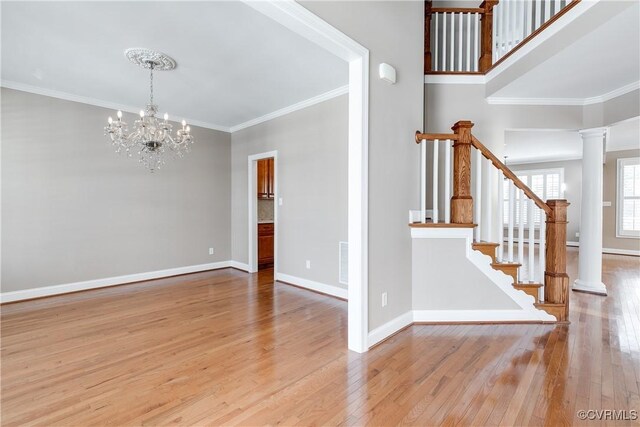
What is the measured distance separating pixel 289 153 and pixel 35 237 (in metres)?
3.53

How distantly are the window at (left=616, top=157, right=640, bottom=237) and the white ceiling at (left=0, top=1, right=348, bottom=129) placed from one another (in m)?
8.05

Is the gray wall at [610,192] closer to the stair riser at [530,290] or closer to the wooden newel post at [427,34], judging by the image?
the stair riser at [530,290]

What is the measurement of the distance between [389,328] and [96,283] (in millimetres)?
4207

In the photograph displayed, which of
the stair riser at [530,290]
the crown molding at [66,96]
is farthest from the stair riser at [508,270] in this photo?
the crown molding at [66,96]

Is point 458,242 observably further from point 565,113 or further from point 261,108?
point 261,108

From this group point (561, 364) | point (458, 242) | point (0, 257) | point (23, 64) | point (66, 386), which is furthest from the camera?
point (0, 257)

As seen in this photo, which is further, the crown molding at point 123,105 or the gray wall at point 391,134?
the crown molding at point 123,105

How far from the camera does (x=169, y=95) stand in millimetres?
4109

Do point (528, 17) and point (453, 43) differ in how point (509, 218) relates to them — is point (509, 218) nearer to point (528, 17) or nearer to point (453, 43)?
point (528, 17)

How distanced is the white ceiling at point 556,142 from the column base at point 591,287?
94.0 inches

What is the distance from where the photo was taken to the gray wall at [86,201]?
377cm

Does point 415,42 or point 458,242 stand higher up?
point 415,42

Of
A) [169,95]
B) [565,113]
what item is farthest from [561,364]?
[169,95]

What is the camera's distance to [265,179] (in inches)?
235
